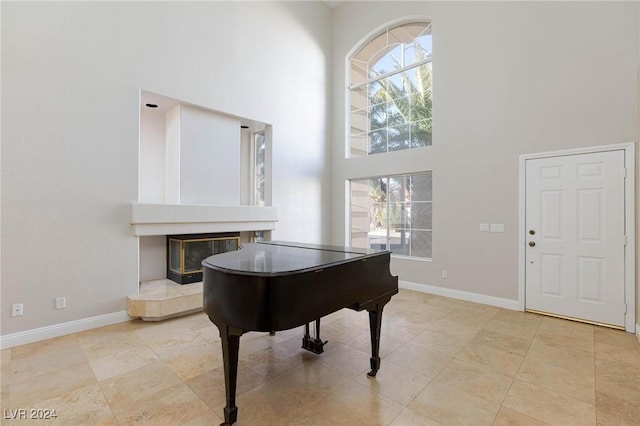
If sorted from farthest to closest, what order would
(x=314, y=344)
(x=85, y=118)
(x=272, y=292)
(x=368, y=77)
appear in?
(x=368, y=77) → (x=85, y=118) → (x=314, y=344) → (x=272, y=292)

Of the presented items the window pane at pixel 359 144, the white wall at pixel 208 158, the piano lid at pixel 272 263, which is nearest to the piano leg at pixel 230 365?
the piano lid at pixel 272 263

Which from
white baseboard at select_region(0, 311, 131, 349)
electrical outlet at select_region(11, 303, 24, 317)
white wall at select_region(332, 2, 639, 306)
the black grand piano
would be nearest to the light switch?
white wall at select_region(332, 2, 639, 306)

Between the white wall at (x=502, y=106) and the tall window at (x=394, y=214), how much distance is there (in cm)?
23

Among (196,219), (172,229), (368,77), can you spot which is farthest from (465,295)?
(368,77)

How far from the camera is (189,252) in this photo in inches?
166

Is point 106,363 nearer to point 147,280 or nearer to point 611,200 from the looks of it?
point 147,280

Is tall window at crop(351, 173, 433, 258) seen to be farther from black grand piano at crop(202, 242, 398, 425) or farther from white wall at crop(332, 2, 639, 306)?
black grand piano at crop(202, 242, 398, 425)

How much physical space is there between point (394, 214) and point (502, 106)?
237 centimetres

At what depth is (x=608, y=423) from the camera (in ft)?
5.96

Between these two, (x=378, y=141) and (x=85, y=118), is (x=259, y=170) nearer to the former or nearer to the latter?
(x=378, y=141)

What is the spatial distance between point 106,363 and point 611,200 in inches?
217

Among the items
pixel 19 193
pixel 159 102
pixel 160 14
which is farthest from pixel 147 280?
pixel 160 14

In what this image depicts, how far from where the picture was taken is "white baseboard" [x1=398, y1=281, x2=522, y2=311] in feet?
13.3

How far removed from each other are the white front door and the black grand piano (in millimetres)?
2998
